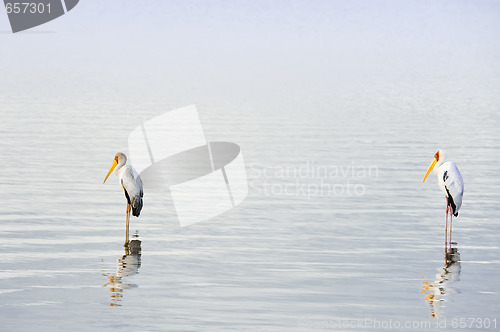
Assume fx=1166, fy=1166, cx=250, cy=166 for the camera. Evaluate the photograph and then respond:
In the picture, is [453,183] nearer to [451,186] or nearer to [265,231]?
[451,186]

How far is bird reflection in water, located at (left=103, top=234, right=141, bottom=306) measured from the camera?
524 inches

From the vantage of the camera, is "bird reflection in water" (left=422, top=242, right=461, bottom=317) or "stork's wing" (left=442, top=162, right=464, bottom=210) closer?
"bird reflection in water" (left=422, top=242, right=461, bottom=317)

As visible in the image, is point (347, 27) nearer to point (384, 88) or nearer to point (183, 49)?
point (183, 49)

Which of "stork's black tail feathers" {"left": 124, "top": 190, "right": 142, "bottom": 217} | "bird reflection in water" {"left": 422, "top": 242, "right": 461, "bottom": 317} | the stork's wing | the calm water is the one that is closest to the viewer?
the calm water

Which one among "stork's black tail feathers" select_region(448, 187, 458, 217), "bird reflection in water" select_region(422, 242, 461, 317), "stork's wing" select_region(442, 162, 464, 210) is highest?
"stork's wing" select_region(442, 162, 464, 210)

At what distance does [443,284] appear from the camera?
14141 mm

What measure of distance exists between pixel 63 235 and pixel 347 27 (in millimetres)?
123787

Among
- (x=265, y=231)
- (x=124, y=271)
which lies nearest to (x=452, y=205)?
(x=265, y=231)

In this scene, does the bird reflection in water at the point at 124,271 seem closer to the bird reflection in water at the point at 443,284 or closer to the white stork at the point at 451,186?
the bird reflection in water at the point at 443,284

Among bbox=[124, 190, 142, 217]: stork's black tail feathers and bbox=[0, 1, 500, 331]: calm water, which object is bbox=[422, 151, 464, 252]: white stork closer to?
bbox=[0, 1, 500, 331]: calm water

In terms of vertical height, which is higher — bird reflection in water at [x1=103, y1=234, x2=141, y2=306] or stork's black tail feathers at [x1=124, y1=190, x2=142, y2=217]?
stork's black tail feathers at [x1=124, y1=190, x2=142, y2=217]

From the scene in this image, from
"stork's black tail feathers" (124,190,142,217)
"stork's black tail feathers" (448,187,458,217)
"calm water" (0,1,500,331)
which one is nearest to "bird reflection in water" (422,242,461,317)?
"calm water" (0,1,500,331)

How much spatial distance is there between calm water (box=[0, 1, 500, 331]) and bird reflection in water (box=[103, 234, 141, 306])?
0.04m

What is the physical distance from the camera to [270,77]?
237 feet
